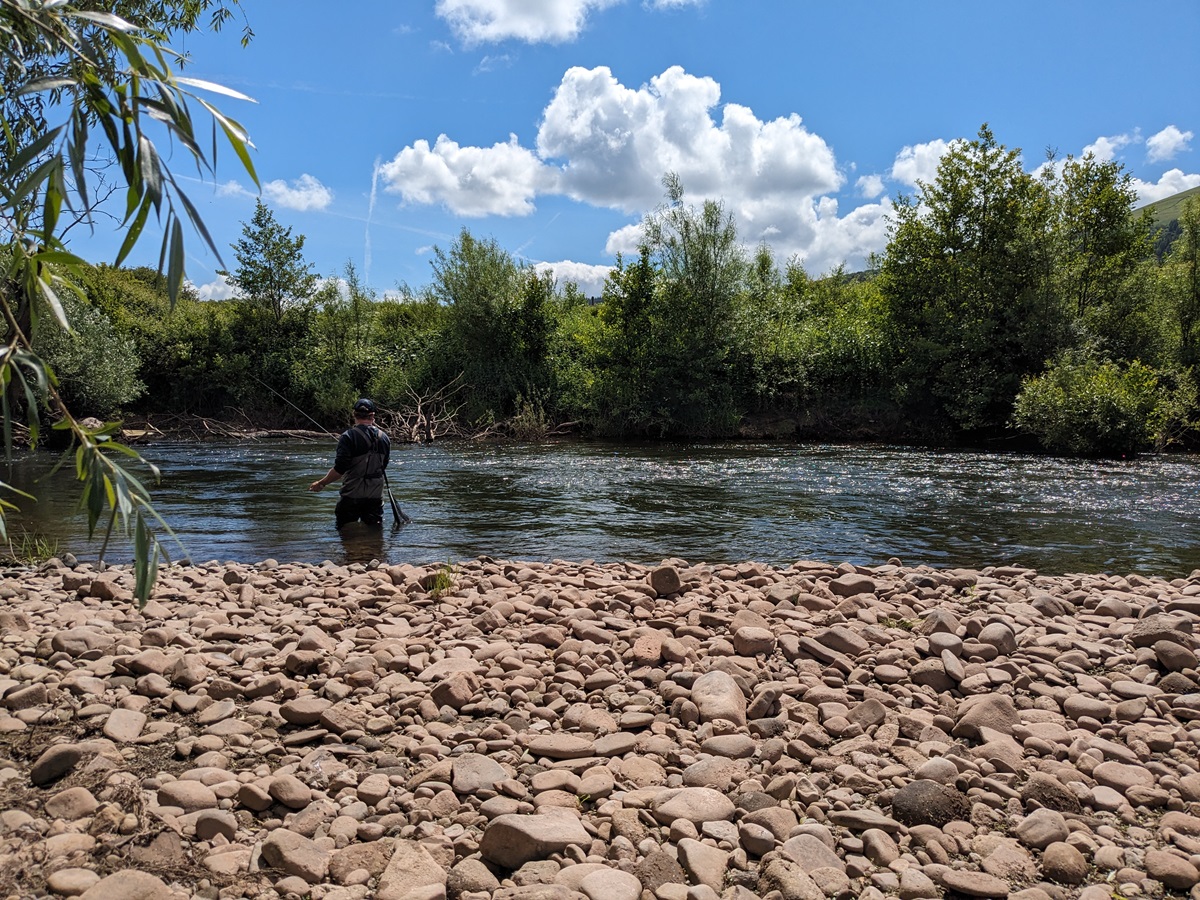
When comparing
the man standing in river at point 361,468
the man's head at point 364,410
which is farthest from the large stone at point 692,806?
the man's head at point 364,410

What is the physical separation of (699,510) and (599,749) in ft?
31.8

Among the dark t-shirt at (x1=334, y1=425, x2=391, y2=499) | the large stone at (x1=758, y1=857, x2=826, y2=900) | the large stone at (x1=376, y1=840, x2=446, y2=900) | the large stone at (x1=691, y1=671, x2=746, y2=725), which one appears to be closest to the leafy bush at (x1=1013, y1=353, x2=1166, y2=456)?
the dark t-shirt at (x1=334, y1=425, x2=391, y2=499)

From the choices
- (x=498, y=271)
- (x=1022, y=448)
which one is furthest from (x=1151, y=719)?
(x=498, y=271)

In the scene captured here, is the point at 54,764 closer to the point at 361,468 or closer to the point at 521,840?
the point at 521,840

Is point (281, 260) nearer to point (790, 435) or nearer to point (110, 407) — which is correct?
point (110, 407)

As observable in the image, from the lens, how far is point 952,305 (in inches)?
1150

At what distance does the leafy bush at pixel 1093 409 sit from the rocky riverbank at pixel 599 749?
683 inches

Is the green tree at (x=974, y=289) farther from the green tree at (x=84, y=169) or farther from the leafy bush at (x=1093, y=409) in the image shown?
the green tree at (x=84, y=169)

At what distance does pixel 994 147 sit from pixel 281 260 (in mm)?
30151

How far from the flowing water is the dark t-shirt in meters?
0.69

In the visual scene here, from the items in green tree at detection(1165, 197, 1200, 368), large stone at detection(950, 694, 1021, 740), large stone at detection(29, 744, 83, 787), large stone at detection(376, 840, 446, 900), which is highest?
green tree at detection(1165, 197, 1200, 368)

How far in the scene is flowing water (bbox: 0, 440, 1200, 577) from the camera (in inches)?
392

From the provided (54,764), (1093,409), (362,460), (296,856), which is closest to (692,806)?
(296,856)

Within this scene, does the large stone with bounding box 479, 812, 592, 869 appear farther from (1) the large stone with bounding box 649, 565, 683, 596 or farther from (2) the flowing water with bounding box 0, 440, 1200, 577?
(2) the flowing water with bounding box 0, 440, 1200, 577
